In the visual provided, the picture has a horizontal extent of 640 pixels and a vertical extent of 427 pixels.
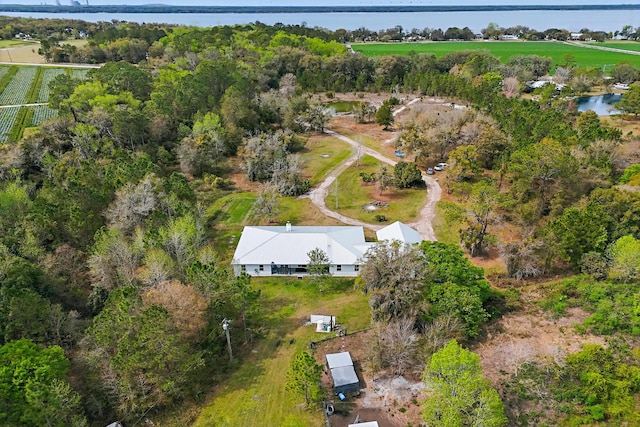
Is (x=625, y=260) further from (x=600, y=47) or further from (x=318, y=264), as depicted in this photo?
(x=600, y=47)

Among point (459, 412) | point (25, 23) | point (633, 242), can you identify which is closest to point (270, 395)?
point (459, 412)

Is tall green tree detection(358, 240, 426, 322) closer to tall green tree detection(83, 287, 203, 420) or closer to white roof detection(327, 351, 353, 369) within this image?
white roof detection(327, 351, 353, 369)

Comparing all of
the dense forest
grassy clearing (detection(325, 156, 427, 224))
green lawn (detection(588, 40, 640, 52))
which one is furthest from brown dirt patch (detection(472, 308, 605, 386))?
green lawn (detection(588, 40, 640, 52))

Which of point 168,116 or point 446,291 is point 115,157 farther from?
point 446,291

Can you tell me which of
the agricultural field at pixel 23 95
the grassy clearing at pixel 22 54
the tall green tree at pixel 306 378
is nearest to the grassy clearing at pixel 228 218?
the tall green tree at pixel 306 378

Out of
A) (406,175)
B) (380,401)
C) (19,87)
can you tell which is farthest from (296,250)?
(19,87)
